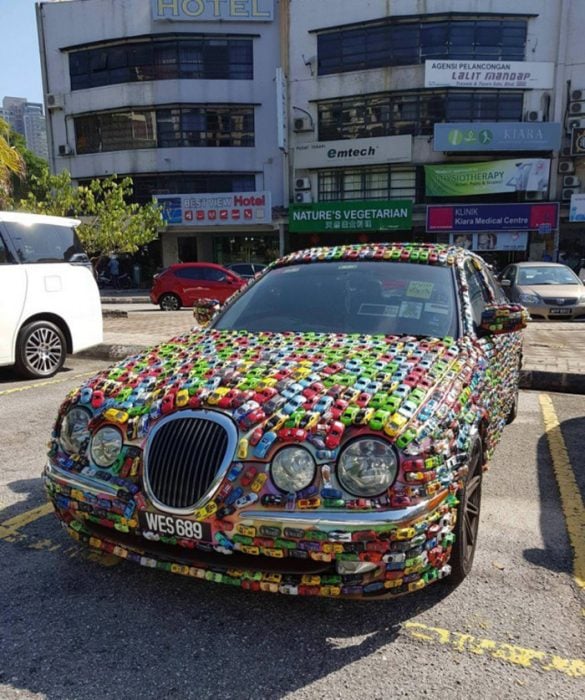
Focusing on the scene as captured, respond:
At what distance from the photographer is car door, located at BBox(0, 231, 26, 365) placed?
685 cm

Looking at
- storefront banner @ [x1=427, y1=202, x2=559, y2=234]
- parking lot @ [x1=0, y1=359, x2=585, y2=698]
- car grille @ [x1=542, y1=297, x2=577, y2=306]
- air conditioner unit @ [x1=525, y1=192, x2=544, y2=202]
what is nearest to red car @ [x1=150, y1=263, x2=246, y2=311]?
car grille @ [x1=542, y1=297, x2=577, y2=306]

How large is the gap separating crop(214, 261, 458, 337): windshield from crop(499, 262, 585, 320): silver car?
342 inches

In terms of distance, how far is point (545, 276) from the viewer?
43.5 feet

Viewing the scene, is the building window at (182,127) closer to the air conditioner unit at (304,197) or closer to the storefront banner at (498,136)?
the air conditioner unit at (304,197)

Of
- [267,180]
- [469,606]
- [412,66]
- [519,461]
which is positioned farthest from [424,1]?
[469,606]

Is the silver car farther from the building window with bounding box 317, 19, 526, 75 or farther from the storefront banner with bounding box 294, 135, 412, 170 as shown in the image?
the building window with bounding box 317, 19, 526, 75

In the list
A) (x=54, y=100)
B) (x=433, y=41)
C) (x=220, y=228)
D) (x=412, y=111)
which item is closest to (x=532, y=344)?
(x=412, y=111)

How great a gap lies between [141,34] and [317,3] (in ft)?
27.3

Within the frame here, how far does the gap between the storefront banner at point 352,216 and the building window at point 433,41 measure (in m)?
6.13

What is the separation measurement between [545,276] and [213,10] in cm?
2118

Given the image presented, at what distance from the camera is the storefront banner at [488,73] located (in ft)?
78.5

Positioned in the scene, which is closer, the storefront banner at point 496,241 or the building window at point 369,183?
the storefront banner at point 496,241

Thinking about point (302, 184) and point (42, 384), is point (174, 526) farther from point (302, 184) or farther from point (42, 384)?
point (302, 184)

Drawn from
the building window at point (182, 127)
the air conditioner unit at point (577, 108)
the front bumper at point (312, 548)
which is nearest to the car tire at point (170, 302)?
the building window at point (182, 127)
